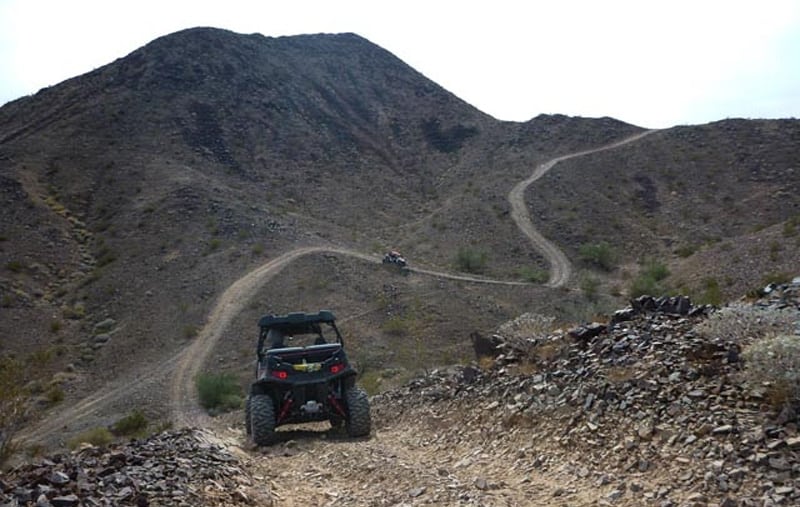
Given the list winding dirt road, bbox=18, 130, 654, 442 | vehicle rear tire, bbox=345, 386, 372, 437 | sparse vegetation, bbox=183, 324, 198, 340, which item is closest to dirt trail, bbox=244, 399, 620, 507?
vehicle rear tire, bbox=345, 386, 372, 437

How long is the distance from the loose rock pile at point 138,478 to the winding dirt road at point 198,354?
10071 millimetres

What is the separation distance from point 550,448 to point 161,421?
57.2ft

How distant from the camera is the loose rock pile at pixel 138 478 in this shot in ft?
19.8

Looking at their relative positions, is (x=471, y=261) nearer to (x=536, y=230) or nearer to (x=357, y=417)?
(x=536, y=230)

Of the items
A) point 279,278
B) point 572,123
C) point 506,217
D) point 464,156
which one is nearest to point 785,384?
point 279,278

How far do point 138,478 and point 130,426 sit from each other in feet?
50.6

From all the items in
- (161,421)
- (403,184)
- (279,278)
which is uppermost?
(403,184)

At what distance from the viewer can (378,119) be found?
77875mm

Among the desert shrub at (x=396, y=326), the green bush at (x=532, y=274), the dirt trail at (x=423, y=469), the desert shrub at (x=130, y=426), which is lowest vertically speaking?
the desert shrub at (x=130, y=426)

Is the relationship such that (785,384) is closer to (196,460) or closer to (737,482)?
(737,482)

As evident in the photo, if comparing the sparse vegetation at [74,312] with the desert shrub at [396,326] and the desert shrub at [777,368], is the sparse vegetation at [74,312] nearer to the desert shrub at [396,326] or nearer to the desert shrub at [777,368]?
the desert shrub at [396,326]

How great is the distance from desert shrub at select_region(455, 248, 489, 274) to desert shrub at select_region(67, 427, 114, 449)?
85.3 ft

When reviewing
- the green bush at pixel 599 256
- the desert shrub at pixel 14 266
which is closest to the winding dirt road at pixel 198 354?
the green bush at pixel 599 256

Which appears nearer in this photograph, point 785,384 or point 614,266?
point 785,384
